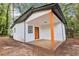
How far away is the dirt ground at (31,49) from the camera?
291 centimetres

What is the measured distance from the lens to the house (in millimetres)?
2938

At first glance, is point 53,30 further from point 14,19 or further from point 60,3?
point 14,19

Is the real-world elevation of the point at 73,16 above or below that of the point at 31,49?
above

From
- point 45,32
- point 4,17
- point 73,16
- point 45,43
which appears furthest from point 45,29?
point 4,17

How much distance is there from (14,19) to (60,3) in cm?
79

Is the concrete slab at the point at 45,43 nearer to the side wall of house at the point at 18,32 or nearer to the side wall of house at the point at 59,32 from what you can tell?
the side wall of house at the point at 59,32

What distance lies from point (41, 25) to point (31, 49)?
420 millimetres

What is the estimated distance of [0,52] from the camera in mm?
2893

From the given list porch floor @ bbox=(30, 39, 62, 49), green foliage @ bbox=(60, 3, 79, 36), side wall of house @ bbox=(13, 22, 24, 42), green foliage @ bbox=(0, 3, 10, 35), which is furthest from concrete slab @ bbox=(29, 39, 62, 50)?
green foliage @ bbox=(0, 3, 10, 35)

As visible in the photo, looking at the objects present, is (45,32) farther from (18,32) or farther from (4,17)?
(4,17)

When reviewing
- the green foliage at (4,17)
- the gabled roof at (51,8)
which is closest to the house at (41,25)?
the gabled roof at (51,8)

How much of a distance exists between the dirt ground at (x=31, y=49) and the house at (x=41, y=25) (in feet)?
0.31

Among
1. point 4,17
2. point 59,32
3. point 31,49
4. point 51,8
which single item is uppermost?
point 51,8

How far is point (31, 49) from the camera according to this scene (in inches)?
116
